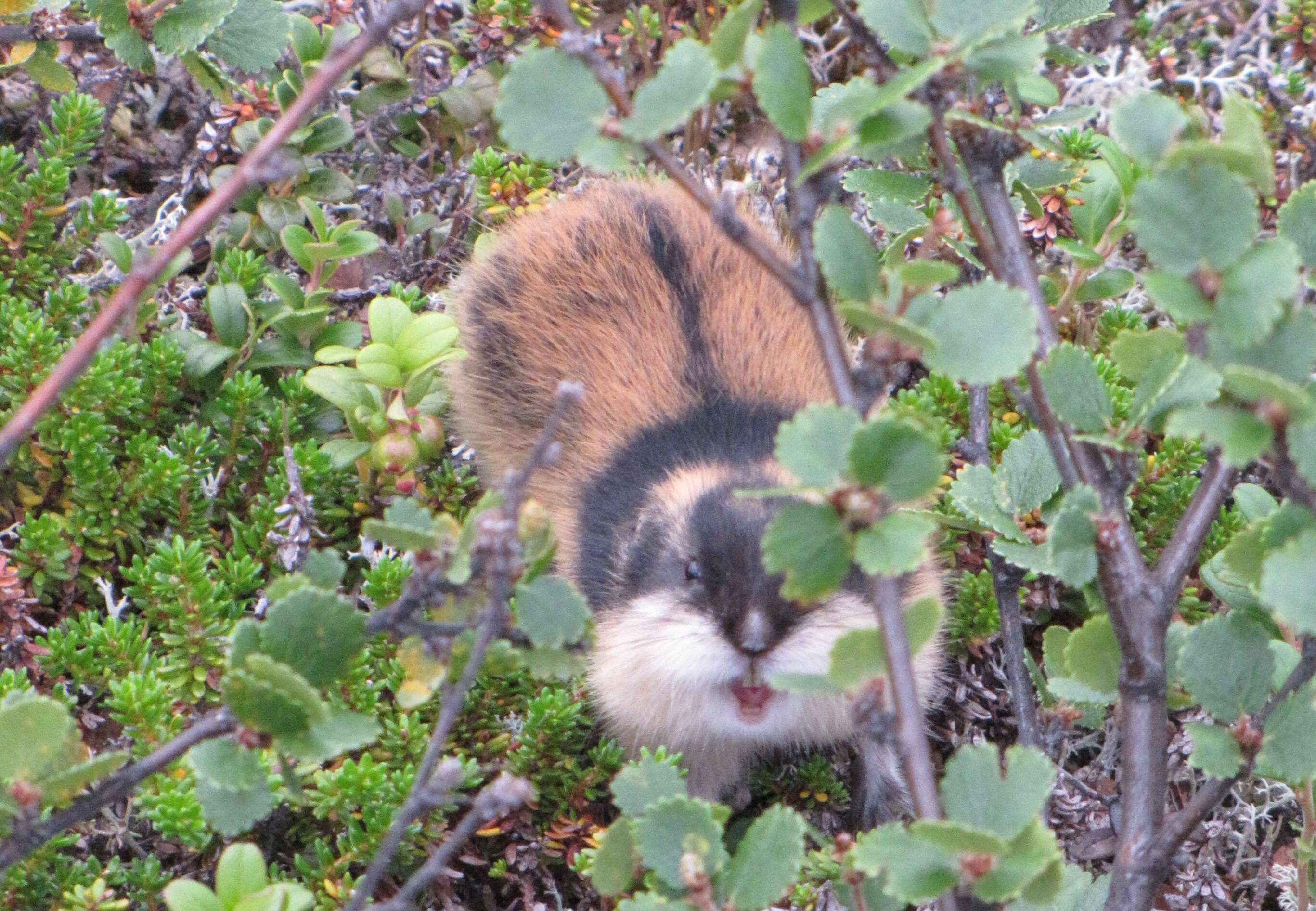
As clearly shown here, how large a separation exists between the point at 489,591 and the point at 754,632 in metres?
1.59

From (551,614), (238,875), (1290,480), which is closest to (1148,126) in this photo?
(1290,480)

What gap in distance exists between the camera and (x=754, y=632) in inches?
147

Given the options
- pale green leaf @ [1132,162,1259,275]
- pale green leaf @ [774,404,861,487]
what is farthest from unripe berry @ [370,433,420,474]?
pale green leaf @ [1132,162,1259,275]

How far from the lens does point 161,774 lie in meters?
3.35

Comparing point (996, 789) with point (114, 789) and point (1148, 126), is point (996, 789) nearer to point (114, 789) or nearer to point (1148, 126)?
point (1148, 126)

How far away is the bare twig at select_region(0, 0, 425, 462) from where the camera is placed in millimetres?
2188

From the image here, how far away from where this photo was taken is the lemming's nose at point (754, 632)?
375 centimetres

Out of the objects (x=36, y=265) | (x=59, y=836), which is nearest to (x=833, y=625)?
(x=59, y=836)

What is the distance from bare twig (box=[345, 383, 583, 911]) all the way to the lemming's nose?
1501mm

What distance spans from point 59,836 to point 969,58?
256 cm

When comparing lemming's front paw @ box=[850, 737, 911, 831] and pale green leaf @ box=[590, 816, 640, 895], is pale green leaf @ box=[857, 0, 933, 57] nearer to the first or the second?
pale green leaf @ box=[590, 816, 640, 895]

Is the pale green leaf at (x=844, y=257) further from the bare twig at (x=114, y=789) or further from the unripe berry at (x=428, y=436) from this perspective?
the unripe berry at (x=428, y=436)

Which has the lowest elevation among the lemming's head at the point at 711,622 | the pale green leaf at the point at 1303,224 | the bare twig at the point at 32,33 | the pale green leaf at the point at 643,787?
the lemming's head at the point at 711,622

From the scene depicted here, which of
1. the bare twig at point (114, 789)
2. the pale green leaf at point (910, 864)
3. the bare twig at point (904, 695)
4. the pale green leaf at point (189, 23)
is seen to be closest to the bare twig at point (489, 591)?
the bare twig at point (114, 789)
